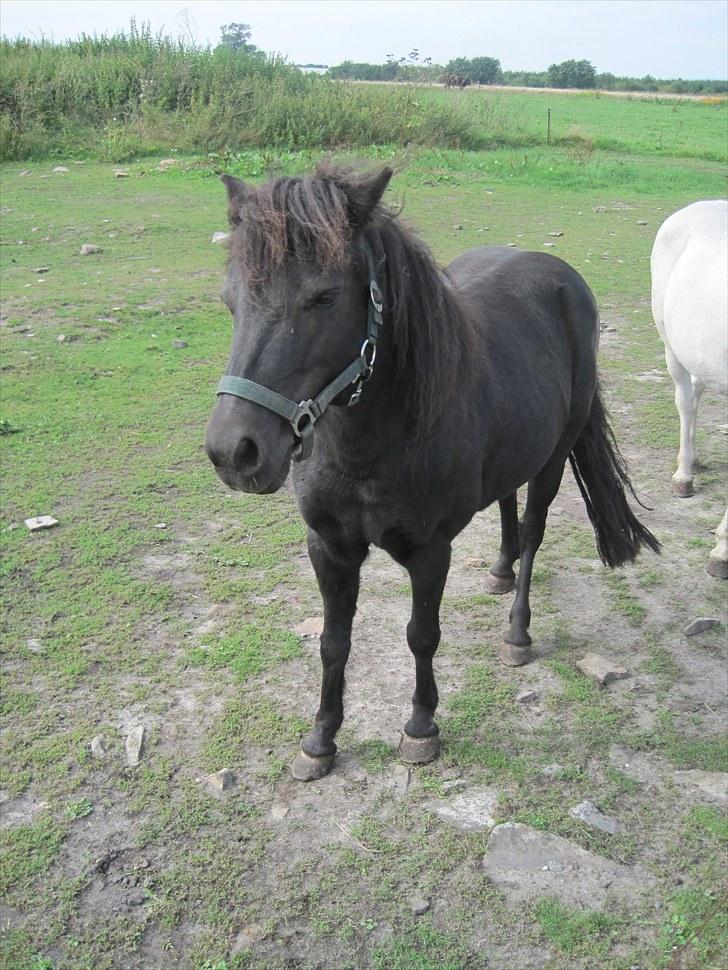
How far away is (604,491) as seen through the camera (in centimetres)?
407

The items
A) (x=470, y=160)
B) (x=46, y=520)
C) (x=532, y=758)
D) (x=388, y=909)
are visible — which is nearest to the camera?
(x=388, y=909)

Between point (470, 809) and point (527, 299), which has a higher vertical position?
point (527, 299)

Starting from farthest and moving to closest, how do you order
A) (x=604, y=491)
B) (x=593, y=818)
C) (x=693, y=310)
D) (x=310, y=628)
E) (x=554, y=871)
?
(x=693, y=310) → (x=604, y=491) → (x=310, y=628) → (x=593, y=818) → (x=554, y=871)

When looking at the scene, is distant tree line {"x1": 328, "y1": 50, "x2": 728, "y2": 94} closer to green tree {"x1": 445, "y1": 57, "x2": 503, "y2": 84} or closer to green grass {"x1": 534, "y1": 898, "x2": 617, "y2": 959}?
green tree {"x1": 445, "y1": 57, "x2": 503, "y2": 84}

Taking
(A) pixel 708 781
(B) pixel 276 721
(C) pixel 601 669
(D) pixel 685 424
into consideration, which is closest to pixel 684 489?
(D) pixel 685 424

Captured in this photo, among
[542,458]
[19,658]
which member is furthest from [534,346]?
[19,658]

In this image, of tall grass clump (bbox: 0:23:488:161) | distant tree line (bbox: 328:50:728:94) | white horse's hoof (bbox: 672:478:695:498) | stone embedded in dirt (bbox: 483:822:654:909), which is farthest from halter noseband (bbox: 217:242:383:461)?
distant tree line (bbox: 328:50:728:94)

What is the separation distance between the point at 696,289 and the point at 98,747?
3.81m

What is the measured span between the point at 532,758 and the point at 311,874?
94 centimetres

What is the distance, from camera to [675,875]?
258 cm

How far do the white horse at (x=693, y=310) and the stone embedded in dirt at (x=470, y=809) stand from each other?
2057mm

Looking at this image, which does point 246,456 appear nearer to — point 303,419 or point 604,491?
point 303,419

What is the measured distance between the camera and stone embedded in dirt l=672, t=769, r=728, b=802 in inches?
115

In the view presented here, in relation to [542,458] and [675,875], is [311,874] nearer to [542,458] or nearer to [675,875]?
[675,875]
